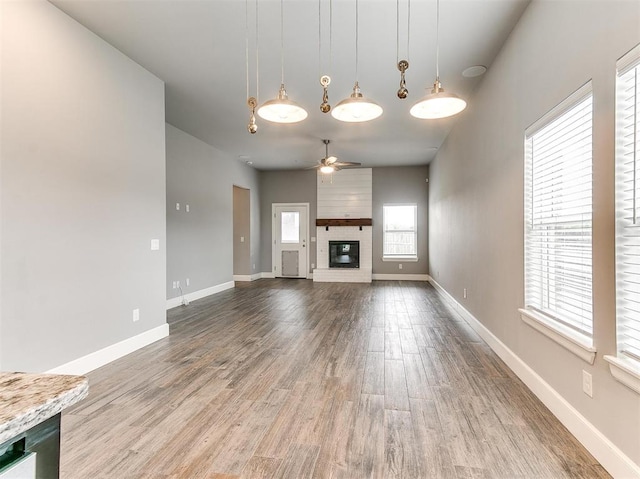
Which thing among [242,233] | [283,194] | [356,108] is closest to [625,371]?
[356,108]

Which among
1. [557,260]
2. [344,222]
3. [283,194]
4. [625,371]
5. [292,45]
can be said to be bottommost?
[625,371]

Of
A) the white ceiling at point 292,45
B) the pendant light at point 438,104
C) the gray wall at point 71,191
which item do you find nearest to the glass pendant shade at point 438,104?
the pendant light at point 438,104

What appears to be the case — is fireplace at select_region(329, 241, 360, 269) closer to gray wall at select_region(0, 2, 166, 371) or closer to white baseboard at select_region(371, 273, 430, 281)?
white baseboard at select_region(371, 273, 430, 281)

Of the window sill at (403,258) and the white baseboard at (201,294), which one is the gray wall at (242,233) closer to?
the white baseboard at (201,294)

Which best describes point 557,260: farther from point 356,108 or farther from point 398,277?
point 398,277

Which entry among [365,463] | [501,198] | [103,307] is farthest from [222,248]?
[365,463]

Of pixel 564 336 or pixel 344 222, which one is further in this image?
pixel 344 222

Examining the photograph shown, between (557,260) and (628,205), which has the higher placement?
(628,205)

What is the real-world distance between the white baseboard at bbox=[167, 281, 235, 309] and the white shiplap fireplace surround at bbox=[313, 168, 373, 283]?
245 centimetres

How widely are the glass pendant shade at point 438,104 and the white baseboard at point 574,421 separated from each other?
75.6 inches

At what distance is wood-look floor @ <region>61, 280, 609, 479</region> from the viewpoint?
1799 millimetres

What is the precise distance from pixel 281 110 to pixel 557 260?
211cm

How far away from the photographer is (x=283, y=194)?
974 cm

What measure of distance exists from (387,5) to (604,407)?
307 centimetres
